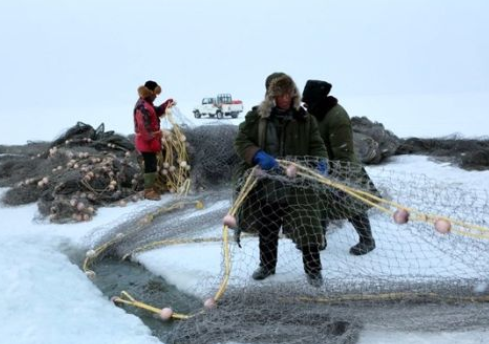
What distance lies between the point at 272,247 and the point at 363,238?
0.79 meters

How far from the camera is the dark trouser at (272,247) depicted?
327cm

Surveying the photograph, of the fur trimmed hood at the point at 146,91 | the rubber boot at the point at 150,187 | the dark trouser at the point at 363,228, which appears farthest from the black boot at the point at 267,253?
the fur trimmed hood at the point at 146,91

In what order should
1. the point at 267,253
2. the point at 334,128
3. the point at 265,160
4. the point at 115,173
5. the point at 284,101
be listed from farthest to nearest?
the point at 115,173
the point at 334,128
the point at 267,253
the point at 284,101
the point at 265,160

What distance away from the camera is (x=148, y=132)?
5.80m

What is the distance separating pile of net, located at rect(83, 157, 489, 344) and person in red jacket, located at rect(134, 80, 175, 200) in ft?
6.04

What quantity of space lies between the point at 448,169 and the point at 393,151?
4.06 ft

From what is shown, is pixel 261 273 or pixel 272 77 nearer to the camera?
pixel 272 77

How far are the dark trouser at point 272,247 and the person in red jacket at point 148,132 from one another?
275 centimetres

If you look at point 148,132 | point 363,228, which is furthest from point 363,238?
point 148,132

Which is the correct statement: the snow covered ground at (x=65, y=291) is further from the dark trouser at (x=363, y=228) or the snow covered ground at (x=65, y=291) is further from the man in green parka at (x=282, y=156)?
the dark trouser at (x=363, y=228)

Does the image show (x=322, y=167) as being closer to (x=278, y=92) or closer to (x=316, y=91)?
(x=278, y=92)

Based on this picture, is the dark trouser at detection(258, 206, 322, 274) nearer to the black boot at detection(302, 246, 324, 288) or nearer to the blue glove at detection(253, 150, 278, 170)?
the black boot at detection(302, 246, 324, 288)

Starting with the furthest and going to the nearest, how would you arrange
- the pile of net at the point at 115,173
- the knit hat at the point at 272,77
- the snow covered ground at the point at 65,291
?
1. the pile of net at the point at 115,173
2. the knit hat at the point at 272,77
3. the snow covered ground at the point at 65,291

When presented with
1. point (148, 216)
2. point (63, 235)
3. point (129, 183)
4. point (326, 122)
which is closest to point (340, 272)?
point (326, 122)
